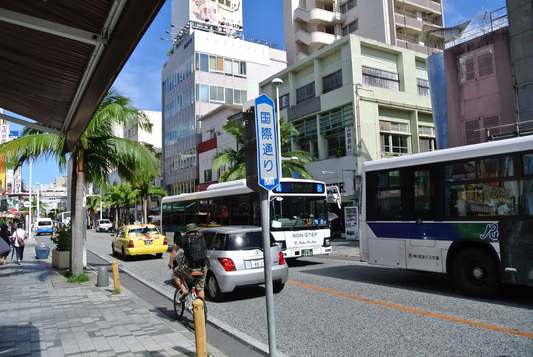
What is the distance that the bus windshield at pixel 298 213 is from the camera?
1405 centimetres

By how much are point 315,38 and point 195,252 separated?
4641 cm

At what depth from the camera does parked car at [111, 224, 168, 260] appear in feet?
60.2

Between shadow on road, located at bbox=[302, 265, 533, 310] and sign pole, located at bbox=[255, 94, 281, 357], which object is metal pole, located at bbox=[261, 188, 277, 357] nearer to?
sign pole, located at bbox=[255, 94, 281, 357]

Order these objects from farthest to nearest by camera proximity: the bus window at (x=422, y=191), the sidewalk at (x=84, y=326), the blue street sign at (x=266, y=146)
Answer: the bus window at (x=422, y=191) → the sidewalk at (x=84, y=326) → the blue street sign at (x=266, y=146)

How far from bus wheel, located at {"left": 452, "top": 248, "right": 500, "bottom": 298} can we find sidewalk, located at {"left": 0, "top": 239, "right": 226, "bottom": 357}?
18.9 ft

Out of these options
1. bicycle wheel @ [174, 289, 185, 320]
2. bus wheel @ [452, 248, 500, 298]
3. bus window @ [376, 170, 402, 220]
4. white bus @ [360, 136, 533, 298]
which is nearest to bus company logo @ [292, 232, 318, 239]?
white bus @ [360, 136, 533, 298]

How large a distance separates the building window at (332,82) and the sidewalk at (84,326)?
24.0 m

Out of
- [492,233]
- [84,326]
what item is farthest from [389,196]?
Result: [84,326]

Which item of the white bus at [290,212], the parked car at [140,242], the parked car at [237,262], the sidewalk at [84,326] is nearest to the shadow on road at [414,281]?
the white bus at [290,212]

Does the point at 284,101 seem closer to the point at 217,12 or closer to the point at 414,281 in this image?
the point at 414,281

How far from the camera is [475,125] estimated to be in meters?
21.7

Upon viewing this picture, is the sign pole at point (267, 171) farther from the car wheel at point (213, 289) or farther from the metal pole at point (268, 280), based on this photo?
the car wheel at point (213, 289)

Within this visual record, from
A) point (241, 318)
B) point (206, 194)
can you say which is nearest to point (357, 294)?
point (241, 318)

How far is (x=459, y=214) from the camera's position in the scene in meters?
8.91
